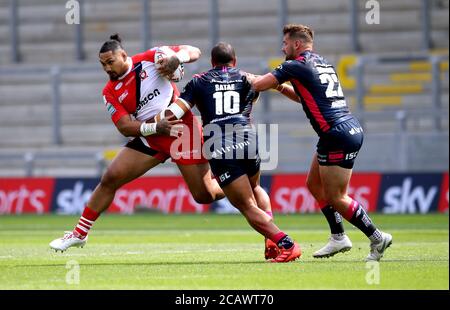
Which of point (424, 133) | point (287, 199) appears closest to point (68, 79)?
point (287, 199)

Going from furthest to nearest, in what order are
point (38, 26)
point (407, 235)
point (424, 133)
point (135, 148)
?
point (38, 26), point (424, 133), point (407, 235), point (135, 148)

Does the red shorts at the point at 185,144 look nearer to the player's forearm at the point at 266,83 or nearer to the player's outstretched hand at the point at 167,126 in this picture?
the player's outstretched hand at the point at 167,126

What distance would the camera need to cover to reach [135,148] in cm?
1272

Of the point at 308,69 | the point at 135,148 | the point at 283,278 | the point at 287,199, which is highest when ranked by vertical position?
the point at 308,69

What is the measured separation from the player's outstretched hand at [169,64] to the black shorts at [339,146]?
1999 mm

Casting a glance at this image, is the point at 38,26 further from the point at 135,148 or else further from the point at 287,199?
the point at 135,148

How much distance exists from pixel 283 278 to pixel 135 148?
10.9ft

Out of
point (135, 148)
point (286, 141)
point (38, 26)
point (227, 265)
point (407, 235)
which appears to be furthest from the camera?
point (38, 26)

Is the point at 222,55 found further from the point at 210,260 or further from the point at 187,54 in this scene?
the point at 210,260

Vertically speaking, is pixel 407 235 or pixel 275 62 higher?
pixel 275 62

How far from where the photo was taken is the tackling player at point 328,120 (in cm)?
1152

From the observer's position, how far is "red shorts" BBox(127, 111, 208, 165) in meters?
12.6

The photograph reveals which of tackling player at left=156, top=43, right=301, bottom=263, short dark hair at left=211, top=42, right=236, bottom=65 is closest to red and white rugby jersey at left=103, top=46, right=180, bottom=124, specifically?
tackling player at left=156, top=43, right=301, bottom=263

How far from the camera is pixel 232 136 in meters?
11.6
